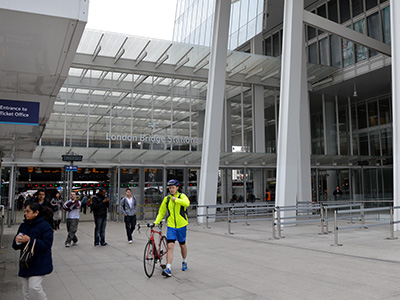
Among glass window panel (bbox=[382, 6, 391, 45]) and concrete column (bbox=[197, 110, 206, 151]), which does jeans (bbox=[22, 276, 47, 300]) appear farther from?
glass window panel (bbox=[382, 6, 391, 45])

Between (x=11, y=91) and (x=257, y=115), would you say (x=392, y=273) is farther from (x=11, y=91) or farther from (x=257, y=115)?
(x=257, y=115)

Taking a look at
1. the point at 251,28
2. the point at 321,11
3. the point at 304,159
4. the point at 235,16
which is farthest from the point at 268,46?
the point at 304,159

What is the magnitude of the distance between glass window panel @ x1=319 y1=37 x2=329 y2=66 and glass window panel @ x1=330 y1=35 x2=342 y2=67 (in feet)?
1.41

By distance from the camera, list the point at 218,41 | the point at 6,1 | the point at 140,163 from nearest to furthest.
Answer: the point at 6,1 < the point at 218,41 < the point at 140,163

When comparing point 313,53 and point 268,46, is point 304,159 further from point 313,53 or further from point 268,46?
point 268,46

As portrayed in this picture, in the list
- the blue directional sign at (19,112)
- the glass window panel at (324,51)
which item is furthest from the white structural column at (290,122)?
the glass window panel at (324,51)

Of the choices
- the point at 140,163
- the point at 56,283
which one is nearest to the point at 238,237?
the point at 56,283

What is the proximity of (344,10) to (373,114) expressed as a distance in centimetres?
882

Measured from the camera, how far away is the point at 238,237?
494 inches

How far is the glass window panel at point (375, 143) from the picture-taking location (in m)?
29.3

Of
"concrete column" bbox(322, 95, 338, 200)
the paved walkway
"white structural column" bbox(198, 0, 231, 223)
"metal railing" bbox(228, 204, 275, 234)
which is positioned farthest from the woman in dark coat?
"concrete column" bbox(322, 95, 338, 200)

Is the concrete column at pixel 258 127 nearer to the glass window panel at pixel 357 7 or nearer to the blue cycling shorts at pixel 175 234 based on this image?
the glass window panel at pixel 357 7

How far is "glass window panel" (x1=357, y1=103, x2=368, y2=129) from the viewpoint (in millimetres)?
30289

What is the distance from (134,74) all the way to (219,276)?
17.5m
